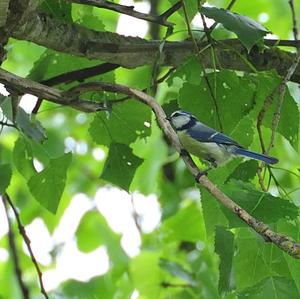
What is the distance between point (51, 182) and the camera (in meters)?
1.65

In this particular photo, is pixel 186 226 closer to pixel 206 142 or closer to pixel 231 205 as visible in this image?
pixel 206 142

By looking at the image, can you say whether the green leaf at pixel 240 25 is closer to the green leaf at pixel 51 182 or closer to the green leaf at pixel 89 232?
the green leaf at pixel 51 182

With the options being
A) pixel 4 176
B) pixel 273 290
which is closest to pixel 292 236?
pixel 273 290

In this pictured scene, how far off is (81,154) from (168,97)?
7.50ft

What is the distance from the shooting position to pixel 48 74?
1821 mm

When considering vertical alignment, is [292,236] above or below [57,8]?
below

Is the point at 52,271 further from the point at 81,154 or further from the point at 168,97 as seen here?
the point at 168,97

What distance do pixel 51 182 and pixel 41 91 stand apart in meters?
0.28

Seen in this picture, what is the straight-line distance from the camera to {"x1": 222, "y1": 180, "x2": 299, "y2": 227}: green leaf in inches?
45.6

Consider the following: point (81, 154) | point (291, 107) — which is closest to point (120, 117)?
point (291, 107)

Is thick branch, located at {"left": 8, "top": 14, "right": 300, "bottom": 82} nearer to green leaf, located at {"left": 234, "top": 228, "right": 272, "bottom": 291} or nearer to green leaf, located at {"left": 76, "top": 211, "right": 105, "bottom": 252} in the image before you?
green leaf, located at {"left": 234, "top": 228, "right": 272, "bottom": 291}

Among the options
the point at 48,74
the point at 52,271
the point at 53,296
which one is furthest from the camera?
the point at 52,271

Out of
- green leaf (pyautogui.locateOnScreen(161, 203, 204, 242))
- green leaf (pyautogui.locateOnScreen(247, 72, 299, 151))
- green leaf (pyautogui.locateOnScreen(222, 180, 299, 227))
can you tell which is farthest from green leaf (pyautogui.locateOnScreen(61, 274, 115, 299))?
green leaf (pyautogui.locateOnScreen(222, 180, 299, 227))

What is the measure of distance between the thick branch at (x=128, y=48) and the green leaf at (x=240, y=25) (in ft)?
0.59
